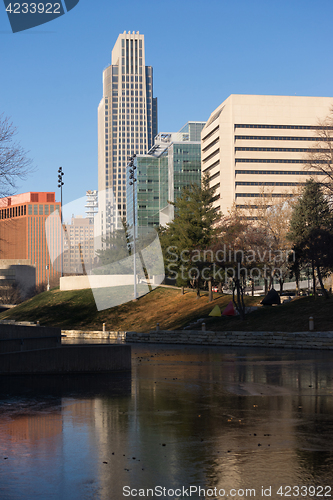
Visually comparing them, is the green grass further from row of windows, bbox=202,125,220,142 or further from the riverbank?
row of windows, bbox=202,125,220,142

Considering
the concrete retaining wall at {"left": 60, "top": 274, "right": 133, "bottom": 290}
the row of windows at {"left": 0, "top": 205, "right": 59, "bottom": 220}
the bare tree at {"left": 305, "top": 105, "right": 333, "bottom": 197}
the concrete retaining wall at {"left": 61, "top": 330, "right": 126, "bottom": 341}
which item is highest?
the row of windows at {"left": 0, "top": 205, "right": 59, "bottom": 220}

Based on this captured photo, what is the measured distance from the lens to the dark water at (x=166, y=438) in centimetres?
542

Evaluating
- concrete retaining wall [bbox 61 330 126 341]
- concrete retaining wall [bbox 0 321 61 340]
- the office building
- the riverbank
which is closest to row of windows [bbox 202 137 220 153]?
the office building

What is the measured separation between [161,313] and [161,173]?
12160 cm

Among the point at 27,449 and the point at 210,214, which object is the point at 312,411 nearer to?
the point at 27,449

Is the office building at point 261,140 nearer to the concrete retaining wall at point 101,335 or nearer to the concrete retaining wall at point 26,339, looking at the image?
the concrete retaining wall at point 101,335

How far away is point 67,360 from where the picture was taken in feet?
50.9

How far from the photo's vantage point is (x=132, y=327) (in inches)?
1927

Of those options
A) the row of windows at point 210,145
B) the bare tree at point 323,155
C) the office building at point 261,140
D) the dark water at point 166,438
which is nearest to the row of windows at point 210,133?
the office building at point 261,140

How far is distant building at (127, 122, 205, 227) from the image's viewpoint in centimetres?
15400

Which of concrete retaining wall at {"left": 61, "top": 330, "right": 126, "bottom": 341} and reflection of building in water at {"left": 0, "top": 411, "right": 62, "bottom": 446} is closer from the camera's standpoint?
reflection of building in water at {"left": 0, "top": 411, "right": 62, "bottom": 446}

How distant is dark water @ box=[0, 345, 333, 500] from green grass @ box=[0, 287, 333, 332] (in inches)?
711

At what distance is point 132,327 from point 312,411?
40169 millimetres

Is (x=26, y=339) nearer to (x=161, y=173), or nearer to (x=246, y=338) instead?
(x=246, y=338)
